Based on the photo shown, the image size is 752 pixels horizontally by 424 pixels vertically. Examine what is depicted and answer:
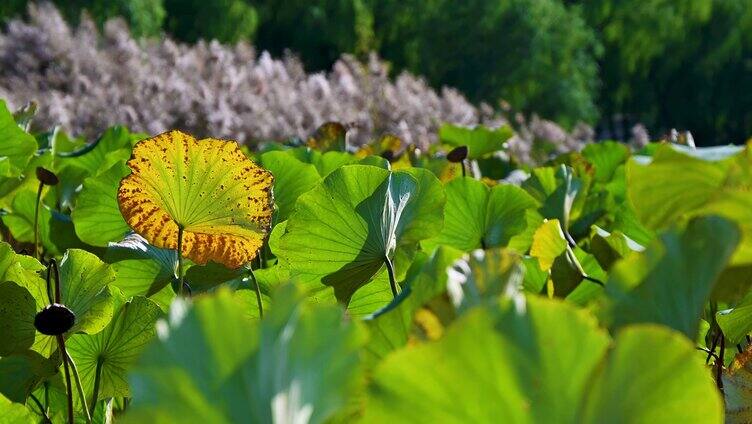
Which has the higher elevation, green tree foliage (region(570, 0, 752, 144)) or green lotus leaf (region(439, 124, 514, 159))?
green lotus leaf (region(439, 124, 514, 159))

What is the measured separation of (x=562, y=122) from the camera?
73.7 feet

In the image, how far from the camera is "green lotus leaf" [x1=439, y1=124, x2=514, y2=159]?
1.98 meters

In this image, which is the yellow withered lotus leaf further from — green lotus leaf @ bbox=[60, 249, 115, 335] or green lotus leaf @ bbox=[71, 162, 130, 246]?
green lotus leaf @ bbox=[71, 162, 130, 246]

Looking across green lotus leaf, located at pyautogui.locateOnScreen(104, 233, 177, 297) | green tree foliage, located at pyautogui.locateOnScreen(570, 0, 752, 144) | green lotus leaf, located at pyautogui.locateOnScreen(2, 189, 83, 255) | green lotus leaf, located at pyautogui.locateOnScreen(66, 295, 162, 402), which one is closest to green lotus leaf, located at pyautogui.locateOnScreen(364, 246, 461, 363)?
green lotus leaf, located at pyautogui.locateOnScreen(66, 295, 162, 402)

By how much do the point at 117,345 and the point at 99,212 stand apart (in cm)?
41

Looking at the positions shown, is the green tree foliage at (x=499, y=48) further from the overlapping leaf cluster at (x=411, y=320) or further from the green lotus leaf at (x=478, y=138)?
the overlapping leaf cluster at (x=411, y=320)

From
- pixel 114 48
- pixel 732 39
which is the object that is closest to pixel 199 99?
pixel 114 48

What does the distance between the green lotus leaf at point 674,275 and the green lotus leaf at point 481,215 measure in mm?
623

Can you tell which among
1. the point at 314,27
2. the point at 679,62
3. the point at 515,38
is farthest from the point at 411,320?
the point at 679,62

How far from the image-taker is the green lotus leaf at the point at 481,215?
1106mm

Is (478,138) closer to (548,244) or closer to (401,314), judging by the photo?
(548,244)

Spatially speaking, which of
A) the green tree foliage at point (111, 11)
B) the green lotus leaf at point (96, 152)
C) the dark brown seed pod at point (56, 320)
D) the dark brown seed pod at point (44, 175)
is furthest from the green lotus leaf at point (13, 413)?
the green tree foliage at point (111, 11)

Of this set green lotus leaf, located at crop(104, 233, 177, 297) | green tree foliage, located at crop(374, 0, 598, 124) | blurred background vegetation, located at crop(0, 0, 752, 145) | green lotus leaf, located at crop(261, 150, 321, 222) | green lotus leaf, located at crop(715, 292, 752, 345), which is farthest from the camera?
green tree foliage, located at crop(374, 0, 598, 124)

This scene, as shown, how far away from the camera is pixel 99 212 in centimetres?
124
